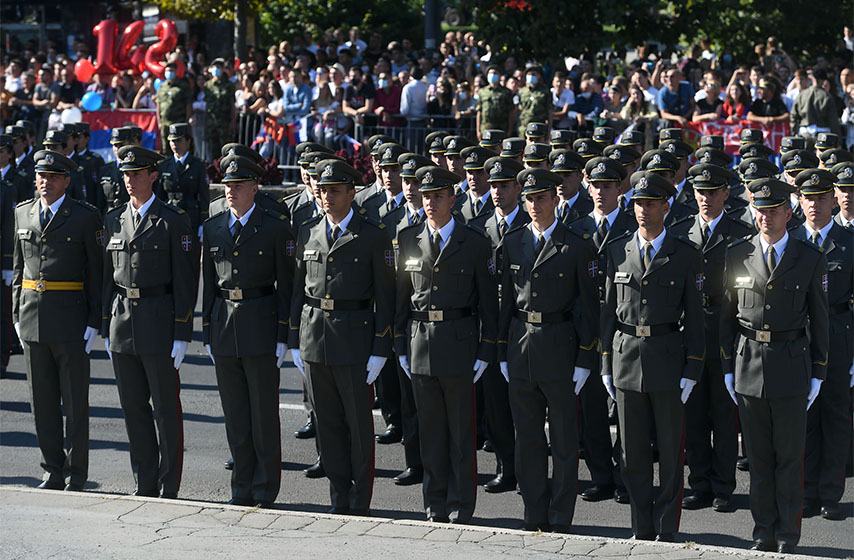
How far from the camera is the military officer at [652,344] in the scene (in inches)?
284

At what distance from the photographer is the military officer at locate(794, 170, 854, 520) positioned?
789 centimetres

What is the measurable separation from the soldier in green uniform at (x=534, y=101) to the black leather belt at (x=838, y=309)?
9.88 metres

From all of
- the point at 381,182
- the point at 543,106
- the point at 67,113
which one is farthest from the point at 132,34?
the point at 381,182

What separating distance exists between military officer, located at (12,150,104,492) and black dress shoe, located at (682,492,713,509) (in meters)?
3.84

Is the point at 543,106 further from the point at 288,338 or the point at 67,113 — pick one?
the point at 288,338

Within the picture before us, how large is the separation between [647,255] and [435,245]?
48.6 inches

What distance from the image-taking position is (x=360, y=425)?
7809mm

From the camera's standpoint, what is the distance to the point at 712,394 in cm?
818

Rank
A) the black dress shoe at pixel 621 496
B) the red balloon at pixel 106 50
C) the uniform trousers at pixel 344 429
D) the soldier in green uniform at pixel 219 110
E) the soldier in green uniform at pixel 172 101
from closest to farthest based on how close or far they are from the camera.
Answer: the uniform trousers at pixel 344 429 → the black dress shoe at pixel 621 496 → the soldier in green uniform at pixel 172 101 → the soldier in green uniform at pixel 219 110 → the red balloon at pixel 106 50

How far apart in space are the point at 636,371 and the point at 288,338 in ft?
6.97

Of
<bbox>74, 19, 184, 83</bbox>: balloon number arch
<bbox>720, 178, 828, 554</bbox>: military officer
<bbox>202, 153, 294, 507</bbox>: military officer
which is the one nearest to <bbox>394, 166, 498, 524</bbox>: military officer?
<bbox>202, 153, 294, 507</bbox>: military officer

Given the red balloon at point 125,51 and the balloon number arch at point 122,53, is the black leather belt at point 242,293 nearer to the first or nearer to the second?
the balloon number arch at point 122,53

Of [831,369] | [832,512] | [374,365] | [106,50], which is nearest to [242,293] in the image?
[374,365]

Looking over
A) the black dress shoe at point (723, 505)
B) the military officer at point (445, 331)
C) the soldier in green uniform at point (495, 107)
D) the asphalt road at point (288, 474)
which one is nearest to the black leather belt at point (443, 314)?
the military officer at point (445, 331)
